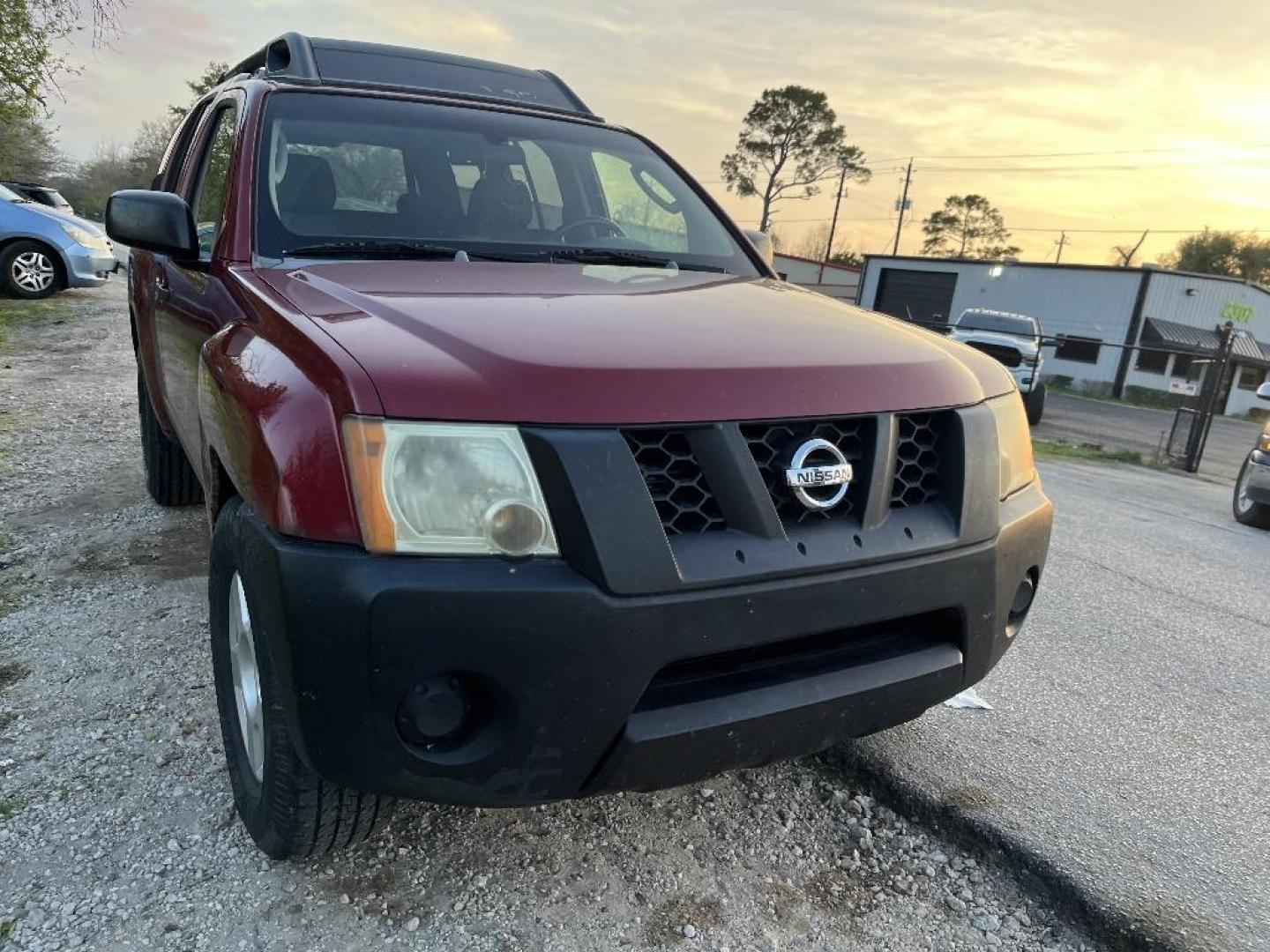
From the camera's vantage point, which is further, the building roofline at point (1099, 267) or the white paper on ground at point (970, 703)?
the building roofline at point (1099, 267)

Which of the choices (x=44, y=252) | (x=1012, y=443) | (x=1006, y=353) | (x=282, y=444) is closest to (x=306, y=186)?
(x=282, y=444)

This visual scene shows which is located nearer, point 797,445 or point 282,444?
point 282,444

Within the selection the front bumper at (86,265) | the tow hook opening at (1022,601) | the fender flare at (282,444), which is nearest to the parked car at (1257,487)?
the tow hook opening at (1022,601)

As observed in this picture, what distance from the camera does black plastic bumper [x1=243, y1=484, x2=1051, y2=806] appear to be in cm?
142

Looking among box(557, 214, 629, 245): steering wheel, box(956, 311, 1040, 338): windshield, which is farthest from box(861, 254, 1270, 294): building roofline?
box(557, 214, 629, 245): steering wheel

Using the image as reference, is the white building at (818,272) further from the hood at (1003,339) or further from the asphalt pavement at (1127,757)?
the asphalt pavement at (1127,757)

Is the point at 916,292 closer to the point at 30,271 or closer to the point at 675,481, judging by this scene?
the point at 30,271

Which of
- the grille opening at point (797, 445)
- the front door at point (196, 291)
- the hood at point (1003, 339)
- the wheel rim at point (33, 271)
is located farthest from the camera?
the hood at point (1003, 339)

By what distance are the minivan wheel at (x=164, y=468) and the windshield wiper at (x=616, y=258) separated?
232 cm

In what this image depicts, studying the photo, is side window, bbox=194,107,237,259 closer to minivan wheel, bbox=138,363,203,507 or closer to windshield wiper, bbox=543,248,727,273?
windshield wiper, bbox=543,248,727,273

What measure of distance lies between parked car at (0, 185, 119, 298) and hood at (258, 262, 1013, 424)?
463 inches

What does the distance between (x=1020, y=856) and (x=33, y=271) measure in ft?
44.9

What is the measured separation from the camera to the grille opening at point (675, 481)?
1565 millimetres

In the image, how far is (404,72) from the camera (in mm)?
3299
